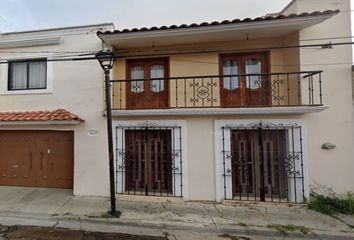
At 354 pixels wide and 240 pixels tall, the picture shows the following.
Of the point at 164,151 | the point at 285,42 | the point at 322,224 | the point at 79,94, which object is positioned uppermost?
the point at 285,42

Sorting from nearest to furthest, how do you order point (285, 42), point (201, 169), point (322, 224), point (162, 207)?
point (322, 224) < point (162, 207) < point (201, 169) < point (285, 42)

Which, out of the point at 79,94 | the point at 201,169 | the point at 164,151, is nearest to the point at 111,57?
the point at 79,94

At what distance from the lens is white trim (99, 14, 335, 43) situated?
21.6ft

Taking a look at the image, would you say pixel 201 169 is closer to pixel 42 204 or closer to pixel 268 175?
pixel 268 175

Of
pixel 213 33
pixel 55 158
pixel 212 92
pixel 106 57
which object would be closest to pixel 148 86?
pixel 212 92

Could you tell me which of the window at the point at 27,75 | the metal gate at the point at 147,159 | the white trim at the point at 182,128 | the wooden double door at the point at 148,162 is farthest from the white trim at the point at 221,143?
the window at the point at 27,75

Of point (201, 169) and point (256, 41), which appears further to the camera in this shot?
point (256, 41)

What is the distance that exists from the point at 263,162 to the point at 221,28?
4.02 metres

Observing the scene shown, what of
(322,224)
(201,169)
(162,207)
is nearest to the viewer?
(322,224)

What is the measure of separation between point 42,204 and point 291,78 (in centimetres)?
815

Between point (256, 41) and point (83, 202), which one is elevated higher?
point (256, 41)

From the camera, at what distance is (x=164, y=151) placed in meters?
7.51

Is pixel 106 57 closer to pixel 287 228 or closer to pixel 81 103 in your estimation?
pixel 81 103

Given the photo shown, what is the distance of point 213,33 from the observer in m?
7.25
